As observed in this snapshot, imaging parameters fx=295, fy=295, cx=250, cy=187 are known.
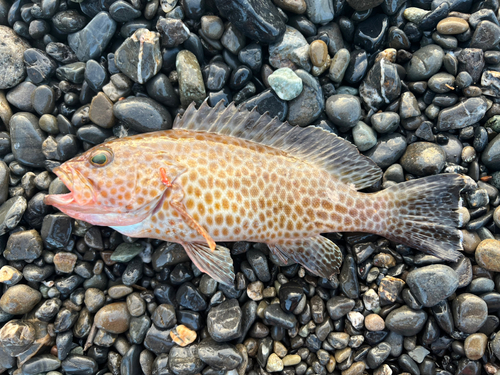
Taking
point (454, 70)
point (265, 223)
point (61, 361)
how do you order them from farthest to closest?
point (454, 70), point (61, 361), point (265, 223)

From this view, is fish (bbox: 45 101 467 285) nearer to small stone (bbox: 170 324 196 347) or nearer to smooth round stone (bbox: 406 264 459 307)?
smooth round stone (bbox: 406 264 459 307)

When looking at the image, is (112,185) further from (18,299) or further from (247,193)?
(18,299)

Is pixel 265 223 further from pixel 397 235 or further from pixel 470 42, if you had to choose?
pixel 470 42

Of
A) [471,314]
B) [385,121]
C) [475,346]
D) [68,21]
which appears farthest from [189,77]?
[475,346]

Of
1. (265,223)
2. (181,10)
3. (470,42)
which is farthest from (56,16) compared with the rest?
(470,42)

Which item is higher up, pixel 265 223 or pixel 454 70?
pixel 454 70

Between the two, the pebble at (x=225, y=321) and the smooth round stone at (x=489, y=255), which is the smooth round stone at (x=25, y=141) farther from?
the smooth round stone at (x=489, y=255)
